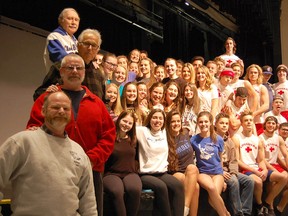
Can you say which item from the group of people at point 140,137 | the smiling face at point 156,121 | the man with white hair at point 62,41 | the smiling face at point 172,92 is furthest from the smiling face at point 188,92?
the man with white hair at point 62,41

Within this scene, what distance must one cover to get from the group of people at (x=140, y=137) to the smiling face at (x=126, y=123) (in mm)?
10

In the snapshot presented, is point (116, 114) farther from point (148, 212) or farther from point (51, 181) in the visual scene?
point (51, 181)

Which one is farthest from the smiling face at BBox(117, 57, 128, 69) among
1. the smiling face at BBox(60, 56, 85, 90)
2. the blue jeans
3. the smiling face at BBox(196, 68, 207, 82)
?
the smiling face at BBox(60, 56, 85, 90)

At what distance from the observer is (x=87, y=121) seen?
317 centimetres

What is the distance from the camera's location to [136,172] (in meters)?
4.61

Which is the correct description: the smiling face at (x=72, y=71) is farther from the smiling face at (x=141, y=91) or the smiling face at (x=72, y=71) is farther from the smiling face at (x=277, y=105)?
the smiling face at (x=277, y=105)

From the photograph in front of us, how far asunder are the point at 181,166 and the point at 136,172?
58 cm

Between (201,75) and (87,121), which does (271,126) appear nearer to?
(201,75)

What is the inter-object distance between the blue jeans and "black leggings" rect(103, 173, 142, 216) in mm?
1414

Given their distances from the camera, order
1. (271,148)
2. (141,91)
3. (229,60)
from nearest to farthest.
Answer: (141,91) → (271,148) → (229,60)

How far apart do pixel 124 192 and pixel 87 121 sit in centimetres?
125

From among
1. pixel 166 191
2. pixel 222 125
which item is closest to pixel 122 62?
pixel 222 125

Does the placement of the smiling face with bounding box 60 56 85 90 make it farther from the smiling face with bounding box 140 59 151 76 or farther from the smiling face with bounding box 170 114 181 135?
the smiling face with bounding box 140 59 151 76

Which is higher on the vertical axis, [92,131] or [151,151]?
[92,131]
